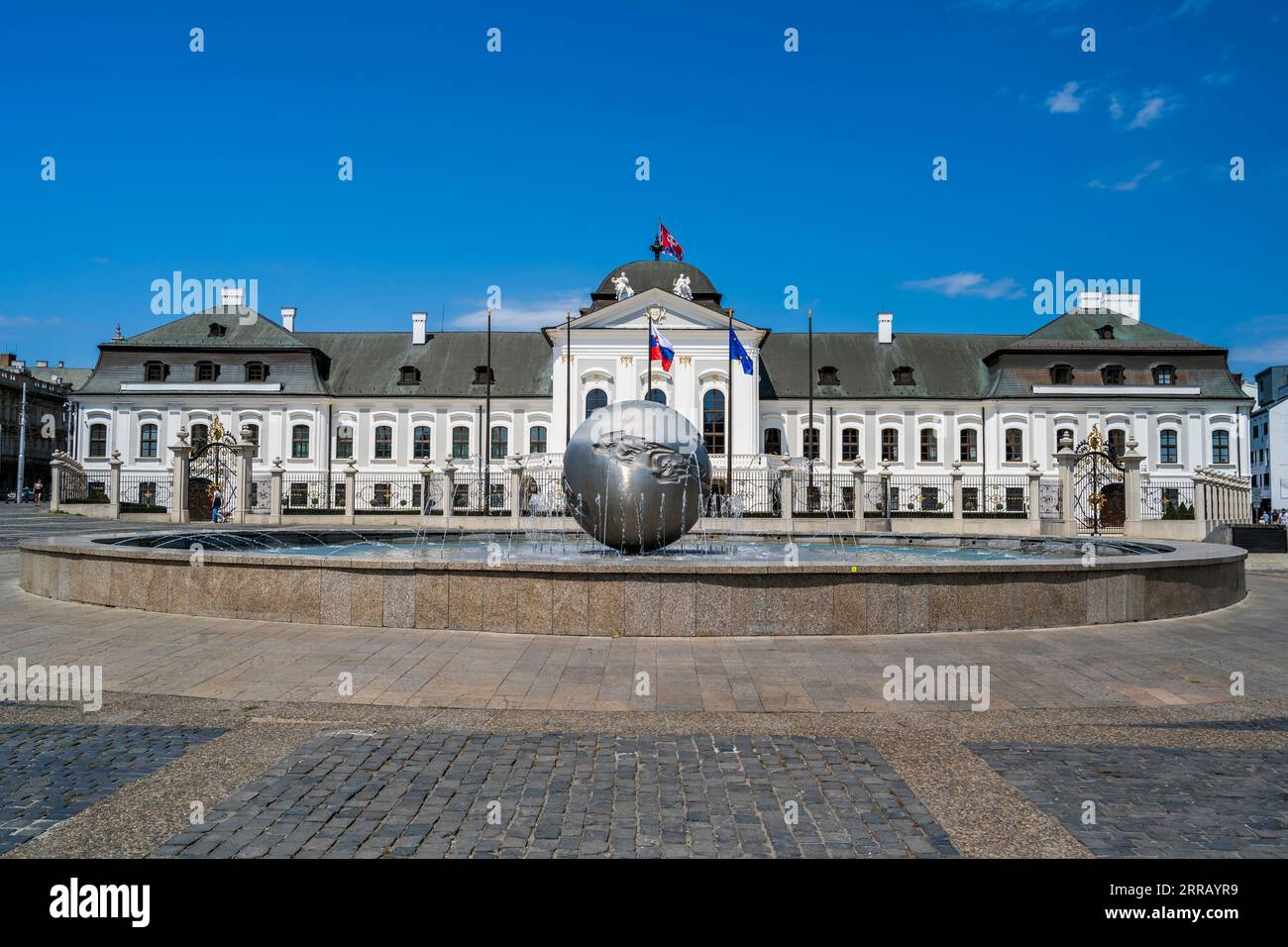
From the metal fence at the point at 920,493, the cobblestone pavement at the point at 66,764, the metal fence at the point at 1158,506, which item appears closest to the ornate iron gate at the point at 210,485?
the metal fence at the point at 920,493

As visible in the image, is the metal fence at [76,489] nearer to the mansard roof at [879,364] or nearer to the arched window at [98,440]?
the arched window at [98,440]

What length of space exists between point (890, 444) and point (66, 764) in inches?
2051

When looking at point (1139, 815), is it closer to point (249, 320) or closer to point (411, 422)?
point (411, 422)

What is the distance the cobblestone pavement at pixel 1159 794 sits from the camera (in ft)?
12.7

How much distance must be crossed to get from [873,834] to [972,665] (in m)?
4.18

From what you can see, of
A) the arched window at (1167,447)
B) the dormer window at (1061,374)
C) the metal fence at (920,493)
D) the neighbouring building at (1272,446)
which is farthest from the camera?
the neighbouring building at (1272,446)

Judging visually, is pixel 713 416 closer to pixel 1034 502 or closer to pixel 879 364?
pixel 879 364

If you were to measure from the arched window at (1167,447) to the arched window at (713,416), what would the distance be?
26256 millimetres

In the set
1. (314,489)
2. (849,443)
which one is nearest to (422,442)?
(314,489)

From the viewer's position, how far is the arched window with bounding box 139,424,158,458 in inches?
2073

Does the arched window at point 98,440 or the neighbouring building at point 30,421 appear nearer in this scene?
the arched window at point 98,440

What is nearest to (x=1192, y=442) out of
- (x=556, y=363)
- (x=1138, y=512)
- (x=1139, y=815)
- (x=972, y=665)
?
(x=1138, y=512)

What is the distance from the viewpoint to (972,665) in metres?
7.68

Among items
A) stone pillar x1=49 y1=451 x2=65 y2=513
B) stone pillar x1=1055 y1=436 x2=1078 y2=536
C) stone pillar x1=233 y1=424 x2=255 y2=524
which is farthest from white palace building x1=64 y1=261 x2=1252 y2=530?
stone pillar x1=1055 y1=436 x2=1078 y2=536
